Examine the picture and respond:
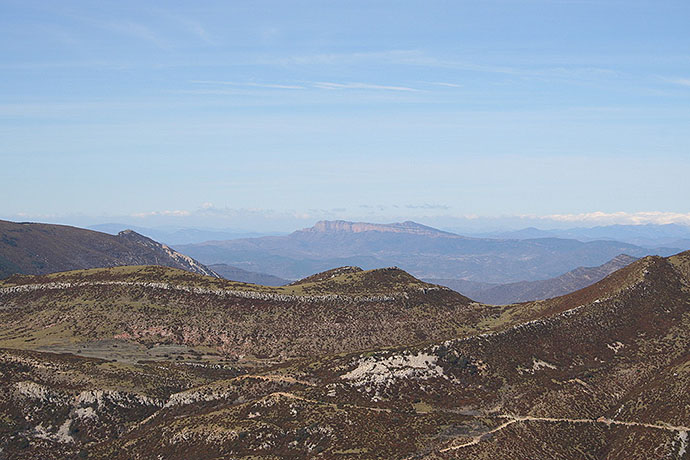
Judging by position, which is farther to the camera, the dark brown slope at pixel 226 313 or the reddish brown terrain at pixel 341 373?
the dark brown slope at pixel 226 313

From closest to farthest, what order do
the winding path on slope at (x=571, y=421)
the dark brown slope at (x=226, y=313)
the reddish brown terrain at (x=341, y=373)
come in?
the winding path on slope at (x=571, y=421), the reddish brown terrain at (x=341, y=373), the dark brown slope at (x=226, y=313)

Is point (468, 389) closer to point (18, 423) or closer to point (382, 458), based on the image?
point (382, 458)

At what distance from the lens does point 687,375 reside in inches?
2751

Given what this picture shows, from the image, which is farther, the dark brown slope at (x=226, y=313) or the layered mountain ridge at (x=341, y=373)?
the dark brown slope at (x=226, y=313)

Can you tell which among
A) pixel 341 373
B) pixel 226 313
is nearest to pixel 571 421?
pixel 341 373

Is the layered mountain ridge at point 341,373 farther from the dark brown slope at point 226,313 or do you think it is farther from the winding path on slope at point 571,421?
the dark brown slope at point 226,313

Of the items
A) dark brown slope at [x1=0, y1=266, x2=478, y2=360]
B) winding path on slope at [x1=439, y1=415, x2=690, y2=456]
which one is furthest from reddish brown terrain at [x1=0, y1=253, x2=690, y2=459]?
dark brown slope at [x1=0, y1=266, x2=478, y2=360]

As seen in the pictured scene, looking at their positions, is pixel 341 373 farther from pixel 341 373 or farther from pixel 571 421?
pixel 571 421

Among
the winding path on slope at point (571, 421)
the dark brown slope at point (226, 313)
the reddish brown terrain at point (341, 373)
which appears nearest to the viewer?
the winding path on slope at point (571, 421)

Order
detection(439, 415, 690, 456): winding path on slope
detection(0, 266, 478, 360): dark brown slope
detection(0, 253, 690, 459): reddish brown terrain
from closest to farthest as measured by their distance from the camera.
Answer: detection(439, 415, 690, 456): winding path on slope < detection(0, 253, 690, 459): reddish brown terrain < detection(0, 266, 478, 360): dark brown slope

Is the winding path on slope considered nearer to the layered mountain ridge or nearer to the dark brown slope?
the layered mountain ridge

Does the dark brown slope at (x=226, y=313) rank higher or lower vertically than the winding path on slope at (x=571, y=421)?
higher

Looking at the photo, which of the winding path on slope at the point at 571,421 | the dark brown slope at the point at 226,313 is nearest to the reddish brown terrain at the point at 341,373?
the winding path on slope at the point at 571,421

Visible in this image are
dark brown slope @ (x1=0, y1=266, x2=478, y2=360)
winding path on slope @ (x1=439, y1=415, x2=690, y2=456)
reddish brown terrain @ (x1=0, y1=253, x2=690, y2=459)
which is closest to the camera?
winding path on slope @ (x1=439, y1=415, x2=690, y2=456)
